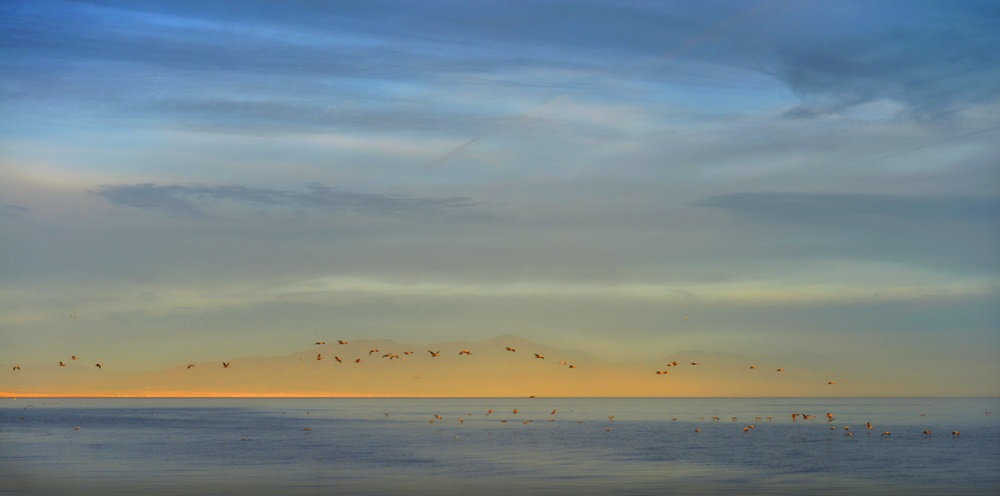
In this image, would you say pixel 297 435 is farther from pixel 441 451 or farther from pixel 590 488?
pixel 590 488

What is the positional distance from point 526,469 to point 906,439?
55.8 metres

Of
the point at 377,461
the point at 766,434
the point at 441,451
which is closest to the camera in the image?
the point at 377,461

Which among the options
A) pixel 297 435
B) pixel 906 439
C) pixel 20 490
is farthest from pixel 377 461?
pixel 906 439

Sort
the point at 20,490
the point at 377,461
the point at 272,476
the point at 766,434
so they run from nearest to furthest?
the point at 20,490 → the point at 272,476 → the point at 377,461 → the point at 766,434

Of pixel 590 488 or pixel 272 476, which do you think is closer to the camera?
pixel 590 488

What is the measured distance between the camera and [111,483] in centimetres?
5469

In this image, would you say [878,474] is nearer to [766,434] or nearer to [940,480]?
[940,480]

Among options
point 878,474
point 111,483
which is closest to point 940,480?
point 878,474

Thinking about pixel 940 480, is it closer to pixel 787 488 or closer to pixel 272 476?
pixel 787 488

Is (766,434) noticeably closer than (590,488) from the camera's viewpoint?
No

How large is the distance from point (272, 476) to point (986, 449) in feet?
196

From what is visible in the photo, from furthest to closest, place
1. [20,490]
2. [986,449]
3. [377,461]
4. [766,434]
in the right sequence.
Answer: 1. [766,434]
2. [986,449]
3. [377,461]
4. [20,490]

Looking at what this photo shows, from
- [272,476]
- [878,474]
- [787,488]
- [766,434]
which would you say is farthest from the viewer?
[766,434]

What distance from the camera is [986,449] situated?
89.2 meters
